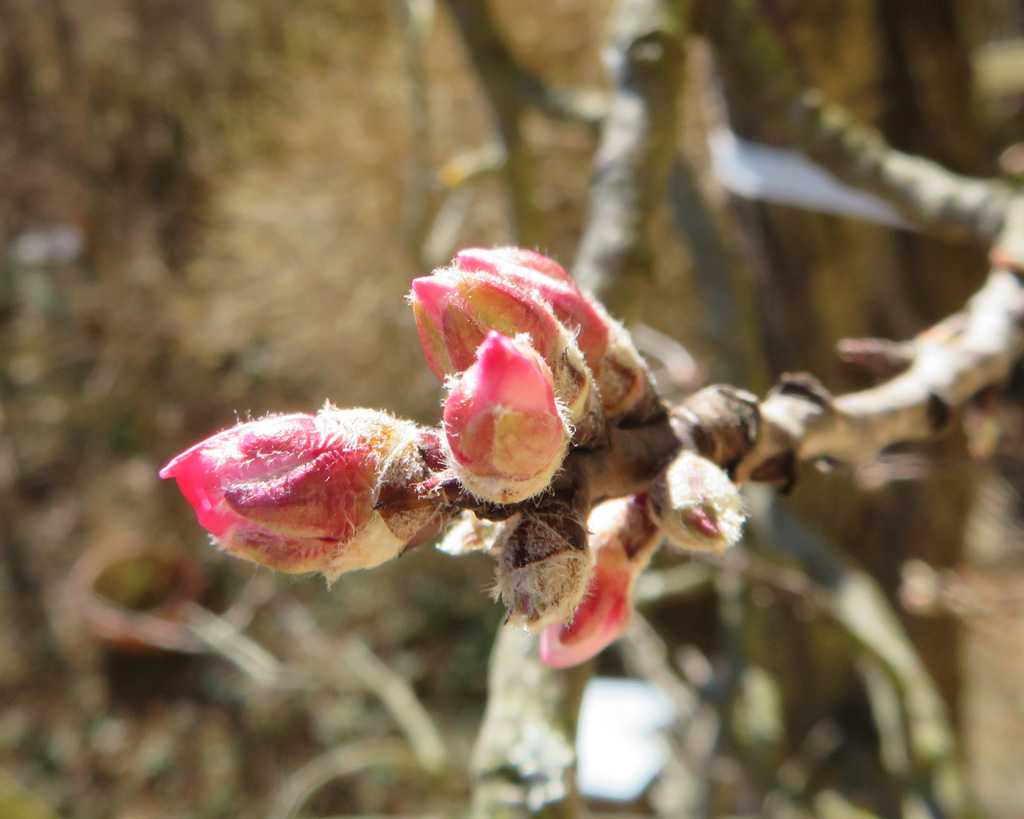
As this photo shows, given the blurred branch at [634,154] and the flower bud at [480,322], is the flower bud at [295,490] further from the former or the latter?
the blurred branch at [634,154]

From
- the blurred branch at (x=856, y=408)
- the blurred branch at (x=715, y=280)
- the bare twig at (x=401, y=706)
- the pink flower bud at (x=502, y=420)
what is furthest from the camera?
the bare twig at (x=401, y=706)

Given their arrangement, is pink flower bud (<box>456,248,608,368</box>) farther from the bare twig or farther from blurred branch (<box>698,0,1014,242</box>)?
the bare twig

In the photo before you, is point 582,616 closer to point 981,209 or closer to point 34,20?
point 981,209

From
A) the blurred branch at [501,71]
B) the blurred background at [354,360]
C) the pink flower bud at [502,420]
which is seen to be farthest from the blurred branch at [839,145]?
the pink flower bud at [502,420]

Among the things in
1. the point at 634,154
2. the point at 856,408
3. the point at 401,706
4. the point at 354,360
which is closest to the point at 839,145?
the point at 634,154

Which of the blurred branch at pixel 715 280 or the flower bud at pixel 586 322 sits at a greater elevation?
the flower bud at pixel 586 322

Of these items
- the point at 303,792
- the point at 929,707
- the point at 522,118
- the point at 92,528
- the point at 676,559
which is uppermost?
the point at 522,118

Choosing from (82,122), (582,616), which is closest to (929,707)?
(582,616)
